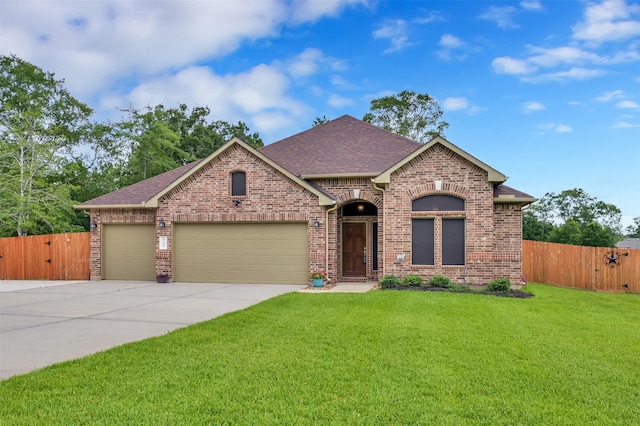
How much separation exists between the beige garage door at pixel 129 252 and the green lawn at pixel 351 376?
9.35 meters

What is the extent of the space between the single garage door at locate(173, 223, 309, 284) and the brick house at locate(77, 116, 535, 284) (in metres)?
0.04

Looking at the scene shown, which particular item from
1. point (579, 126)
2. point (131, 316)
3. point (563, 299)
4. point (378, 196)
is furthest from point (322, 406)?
point (579, 126)

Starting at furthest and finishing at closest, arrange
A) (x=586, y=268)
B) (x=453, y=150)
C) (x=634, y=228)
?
(x=634, y=228) < (x=586, y=268) < (x=453, y=150)

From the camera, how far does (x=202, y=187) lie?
1620cm

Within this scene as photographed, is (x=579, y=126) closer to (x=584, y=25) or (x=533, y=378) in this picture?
(x=584, y=25)

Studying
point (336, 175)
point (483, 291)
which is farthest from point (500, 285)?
point (336, 175)

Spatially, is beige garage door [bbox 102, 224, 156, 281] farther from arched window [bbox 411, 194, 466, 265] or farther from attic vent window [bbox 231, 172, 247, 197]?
arched window [bbox 411, 194, 466, 265]

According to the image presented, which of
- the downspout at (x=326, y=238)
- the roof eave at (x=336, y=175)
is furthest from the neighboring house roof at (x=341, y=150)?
the downspout at (x=326, y=238)

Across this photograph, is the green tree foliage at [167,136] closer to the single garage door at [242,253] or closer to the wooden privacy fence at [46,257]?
the wooden privacy fence at [46,257]

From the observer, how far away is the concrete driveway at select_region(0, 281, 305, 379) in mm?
6918

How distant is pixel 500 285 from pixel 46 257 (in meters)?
17.2

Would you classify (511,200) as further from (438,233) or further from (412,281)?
(412,281)

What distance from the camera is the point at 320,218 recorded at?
15.1 metres

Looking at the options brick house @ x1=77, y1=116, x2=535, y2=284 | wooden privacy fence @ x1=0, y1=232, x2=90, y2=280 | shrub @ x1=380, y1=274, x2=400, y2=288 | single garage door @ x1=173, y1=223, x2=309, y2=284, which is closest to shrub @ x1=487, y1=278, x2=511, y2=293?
brick house @ x1=77, y1=116, x2=535, y2=284
